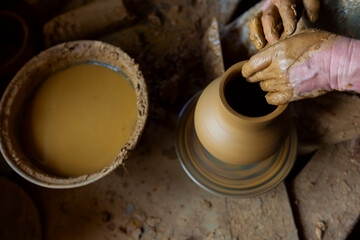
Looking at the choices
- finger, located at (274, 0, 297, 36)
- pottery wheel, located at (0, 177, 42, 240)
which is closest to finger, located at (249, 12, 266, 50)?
finger, located at (274, 0, 297, 36)

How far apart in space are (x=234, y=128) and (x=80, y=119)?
1.15 m

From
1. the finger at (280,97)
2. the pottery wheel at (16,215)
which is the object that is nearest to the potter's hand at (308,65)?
the finger at (280,97)

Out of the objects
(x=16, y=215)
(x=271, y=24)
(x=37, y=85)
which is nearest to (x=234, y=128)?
(x=271, y=24)

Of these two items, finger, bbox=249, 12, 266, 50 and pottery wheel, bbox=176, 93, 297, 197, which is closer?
finger, bbox=249, 12, 266, 50

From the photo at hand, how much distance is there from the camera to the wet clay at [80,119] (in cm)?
205

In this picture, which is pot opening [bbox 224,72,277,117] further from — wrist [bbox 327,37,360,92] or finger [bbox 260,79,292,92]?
wrist [bbox 327,37,360,92]

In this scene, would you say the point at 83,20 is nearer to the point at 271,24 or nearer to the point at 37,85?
the point at 37,85

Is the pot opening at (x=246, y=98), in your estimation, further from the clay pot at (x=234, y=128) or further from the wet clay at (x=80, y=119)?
the wet clay at (x=80, y=119)

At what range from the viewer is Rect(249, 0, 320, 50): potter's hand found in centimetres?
148

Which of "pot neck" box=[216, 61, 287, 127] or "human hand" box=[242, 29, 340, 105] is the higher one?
"human hand" box=[242, 29, 340, 105]

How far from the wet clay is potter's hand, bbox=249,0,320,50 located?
961 mm

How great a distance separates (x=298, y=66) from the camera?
1.40 m

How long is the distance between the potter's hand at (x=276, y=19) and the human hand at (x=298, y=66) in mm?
112

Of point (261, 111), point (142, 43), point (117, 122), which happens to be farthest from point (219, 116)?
point (142, 43)
